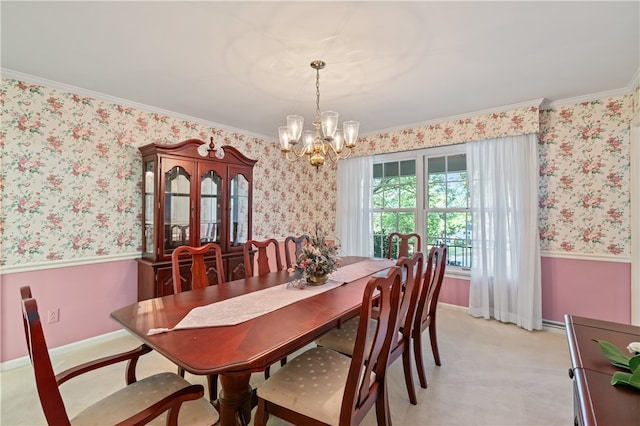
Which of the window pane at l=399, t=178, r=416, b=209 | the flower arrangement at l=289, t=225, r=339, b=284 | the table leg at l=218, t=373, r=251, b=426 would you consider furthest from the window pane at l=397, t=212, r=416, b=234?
the table leg at l=218, t=373, r=251, b=426

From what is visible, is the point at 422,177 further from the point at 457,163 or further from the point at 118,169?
Result: the point at 118,169

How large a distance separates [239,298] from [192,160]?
192cm

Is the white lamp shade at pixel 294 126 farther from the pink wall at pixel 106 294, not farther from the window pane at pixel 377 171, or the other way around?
the window pane at pixel 377 171

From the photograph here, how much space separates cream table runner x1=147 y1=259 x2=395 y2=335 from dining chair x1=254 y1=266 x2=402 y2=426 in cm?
34

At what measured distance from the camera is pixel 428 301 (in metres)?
2.26

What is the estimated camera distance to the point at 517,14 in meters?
1.70

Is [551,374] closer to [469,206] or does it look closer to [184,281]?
[469,206]

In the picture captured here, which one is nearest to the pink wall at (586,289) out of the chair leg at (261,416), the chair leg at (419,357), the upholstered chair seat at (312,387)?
the chair leg at (419,357)

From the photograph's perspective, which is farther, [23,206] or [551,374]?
[23,206]

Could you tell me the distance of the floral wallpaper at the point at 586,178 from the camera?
2852 mm

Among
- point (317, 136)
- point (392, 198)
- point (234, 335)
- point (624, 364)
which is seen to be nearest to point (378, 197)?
point (392, 198)

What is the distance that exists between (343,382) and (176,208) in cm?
250

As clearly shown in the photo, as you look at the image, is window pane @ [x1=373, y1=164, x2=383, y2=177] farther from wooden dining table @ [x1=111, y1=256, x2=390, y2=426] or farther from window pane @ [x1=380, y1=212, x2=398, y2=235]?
wooden dining table @ [x1=111, y1=256, x2=390, y2=426]

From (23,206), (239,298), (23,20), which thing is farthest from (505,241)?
(23,206)
